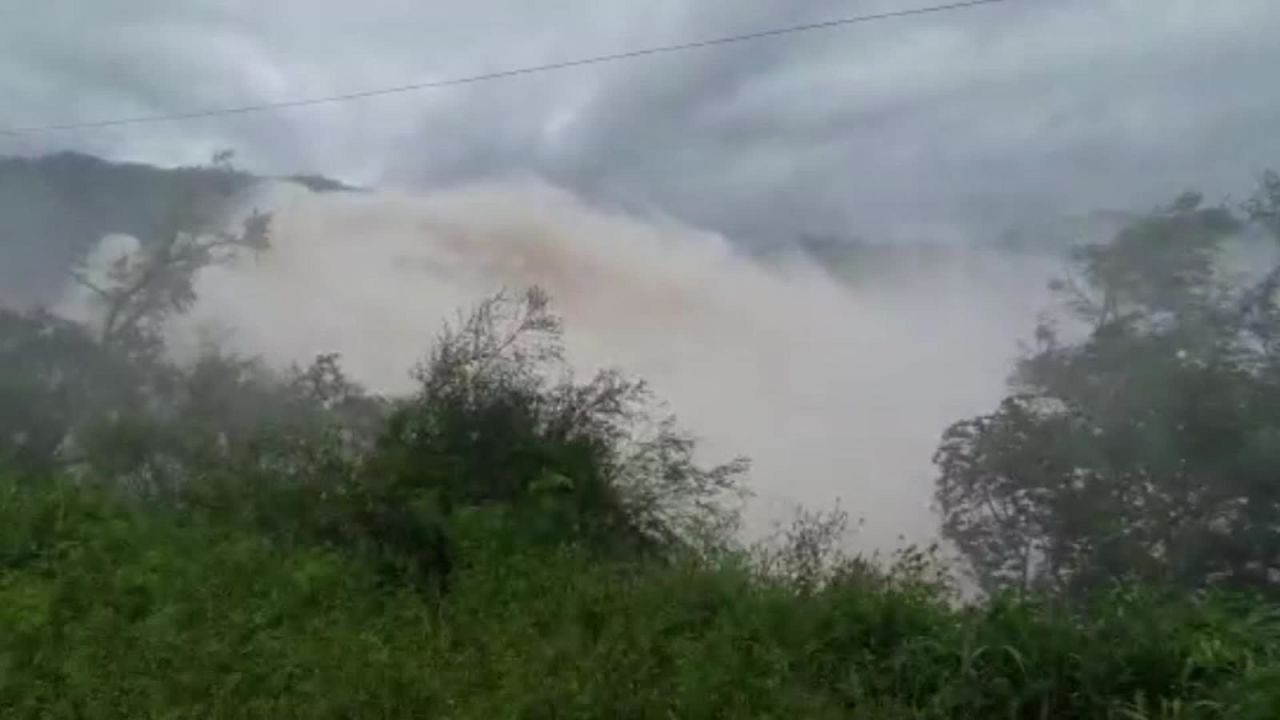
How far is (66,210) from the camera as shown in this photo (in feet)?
57.3

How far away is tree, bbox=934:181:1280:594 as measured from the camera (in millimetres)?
8375

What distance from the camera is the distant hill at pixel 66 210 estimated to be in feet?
56.6

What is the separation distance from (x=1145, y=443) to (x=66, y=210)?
1374cm

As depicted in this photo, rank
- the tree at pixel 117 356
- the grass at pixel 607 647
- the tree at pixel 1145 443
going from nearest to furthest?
the grass at pixel 607 647, the tree at pixel 1145 443, the tree at pixel 117 356

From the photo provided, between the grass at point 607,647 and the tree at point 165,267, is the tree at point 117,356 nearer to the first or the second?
the tree at point 165,267

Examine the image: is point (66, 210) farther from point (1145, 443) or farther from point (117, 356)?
point (1145, 443)

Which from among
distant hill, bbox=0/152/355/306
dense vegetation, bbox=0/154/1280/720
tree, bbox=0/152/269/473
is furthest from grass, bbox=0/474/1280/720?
distant hill, bbox=0/152/355/306

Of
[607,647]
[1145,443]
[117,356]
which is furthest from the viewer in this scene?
[117,356]

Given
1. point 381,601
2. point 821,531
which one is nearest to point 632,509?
point 821,531

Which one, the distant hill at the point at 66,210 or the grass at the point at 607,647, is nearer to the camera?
the grass at the point at 607,647

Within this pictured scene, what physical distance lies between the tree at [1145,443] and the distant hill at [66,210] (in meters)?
11.1

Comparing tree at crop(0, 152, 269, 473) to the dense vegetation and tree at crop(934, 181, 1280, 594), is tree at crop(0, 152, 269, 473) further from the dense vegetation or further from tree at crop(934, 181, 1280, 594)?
tree at crop(934, 181, 1280, 594)

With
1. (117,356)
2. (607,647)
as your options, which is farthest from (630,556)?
(117,356)

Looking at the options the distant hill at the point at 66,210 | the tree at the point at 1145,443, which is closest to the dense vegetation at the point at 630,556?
the tree at the point at 1145,443
